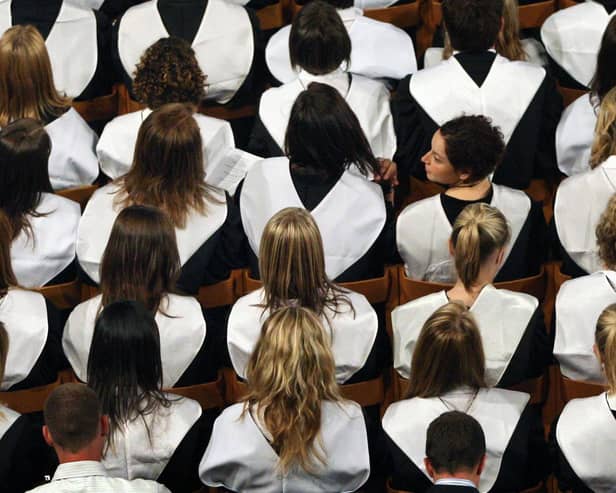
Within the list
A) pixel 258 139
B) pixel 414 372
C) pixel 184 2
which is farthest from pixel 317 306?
pixel 184 2

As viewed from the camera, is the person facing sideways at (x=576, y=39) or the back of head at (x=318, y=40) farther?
the person facing sideways at (x=576, y=39)

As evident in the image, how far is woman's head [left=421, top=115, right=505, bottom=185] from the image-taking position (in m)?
6.18

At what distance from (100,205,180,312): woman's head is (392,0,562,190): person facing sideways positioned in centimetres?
158

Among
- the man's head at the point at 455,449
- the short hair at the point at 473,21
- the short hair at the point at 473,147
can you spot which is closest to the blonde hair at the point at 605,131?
the short hair at the point at 473,147

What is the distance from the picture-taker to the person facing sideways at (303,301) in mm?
5711

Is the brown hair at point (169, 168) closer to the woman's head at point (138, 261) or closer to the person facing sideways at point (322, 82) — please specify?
the woman's head at point (138, 261)

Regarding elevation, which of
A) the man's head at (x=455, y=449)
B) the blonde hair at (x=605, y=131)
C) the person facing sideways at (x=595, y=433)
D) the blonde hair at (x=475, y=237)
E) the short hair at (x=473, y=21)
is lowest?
the person facing sideways at (x=595, y=433)

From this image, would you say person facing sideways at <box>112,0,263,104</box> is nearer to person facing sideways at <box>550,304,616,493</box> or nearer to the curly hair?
the curly hair

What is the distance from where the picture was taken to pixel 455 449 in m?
4.87

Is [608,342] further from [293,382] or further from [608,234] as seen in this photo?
[293,382]

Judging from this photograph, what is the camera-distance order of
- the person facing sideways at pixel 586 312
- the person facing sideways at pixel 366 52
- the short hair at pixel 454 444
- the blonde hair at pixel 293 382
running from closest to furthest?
the short hair at pixel 454 444
the blonde hair at pixel 293 382
the person facing sideways at pixel 586 312
the person facing sideways at pixel 366 52

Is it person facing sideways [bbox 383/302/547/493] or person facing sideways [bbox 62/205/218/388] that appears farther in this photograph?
person facing sideways [bbox 62/205/218/388]

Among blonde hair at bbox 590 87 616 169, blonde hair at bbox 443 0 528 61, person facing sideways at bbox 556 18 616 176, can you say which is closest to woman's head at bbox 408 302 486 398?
blonde hair at bbox 590 87 616 169

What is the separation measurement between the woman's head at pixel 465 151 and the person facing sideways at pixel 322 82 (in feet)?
2.42
